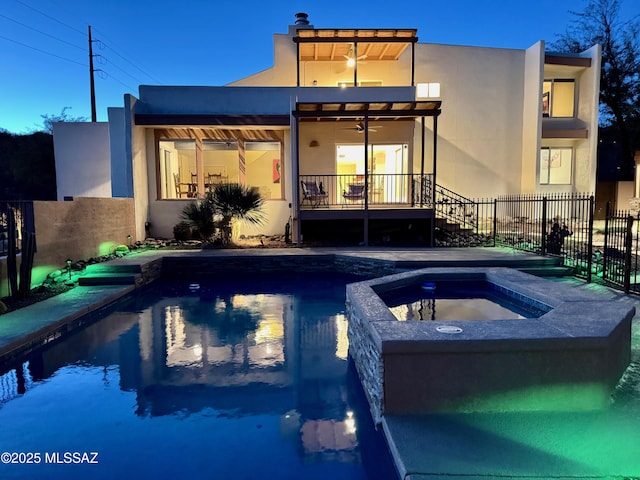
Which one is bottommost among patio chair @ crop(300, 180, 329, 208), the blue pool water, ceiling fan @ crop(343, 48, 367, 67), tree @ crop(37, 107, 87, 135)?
the blue pool water

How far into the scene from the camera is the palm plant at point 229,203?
11406 mm

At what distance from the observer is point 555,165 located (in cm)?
1623

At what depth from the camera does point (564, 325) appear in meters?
3.50

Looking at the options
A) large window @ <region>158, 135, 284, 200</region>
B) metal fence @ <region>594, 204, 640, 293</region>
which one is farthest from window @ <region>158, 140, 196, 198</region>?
metal fence @ <region>594, 204, 640, 293</region>

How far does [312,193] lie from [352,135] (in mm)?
2550

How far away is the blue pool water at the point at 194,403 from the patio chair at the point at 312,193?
6.19m

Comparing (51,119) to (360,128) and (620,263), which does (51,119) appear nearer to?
(360,128)

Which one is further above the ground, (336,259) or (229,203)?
(229,203)

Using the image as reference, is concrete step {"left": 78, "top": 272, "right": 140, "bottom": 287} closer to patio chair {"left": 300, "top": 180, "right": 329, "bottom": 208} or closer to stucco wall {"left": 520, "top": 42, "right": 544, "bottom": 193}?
patio chair {"left": 300, "top": 180, "right": 329, "bottom": 208}

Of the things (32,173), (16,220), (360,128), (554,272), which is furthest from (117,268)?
(32,173)

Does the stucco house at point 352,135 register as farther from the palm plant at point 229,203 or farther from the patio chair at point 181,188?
the palm plant at point 229,203

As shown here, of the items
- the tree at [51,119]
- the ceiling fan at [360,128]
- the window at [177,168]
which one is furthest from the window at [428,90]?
the tree at [51,119]

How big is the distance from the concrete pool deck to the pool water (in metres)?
1.18

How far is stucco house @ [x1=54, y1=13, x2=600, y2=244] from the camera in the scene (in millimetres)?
12492
